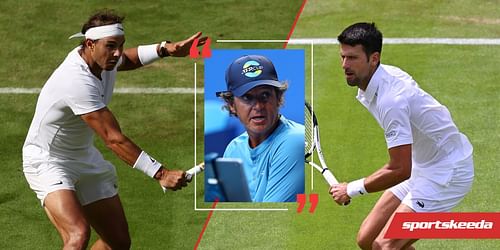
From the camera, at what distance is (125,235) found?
10.9 m

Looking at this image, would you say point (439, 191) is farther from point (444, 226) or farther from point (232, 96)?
point (232, 96)

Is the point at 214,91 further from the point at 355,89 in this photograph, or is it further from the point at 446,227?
the point at 355,89

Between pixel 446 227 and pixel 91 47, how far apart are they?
3609 mm

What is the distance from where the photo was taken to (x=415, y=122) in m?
10.3

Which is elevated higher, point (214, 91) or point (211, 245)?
point (214, 91)

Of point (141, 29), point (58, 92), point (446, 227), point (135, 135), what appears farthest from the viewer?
point (141, 29)

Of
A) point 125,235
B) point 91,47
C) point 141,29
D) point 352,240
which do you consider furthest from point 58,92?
point 141,29

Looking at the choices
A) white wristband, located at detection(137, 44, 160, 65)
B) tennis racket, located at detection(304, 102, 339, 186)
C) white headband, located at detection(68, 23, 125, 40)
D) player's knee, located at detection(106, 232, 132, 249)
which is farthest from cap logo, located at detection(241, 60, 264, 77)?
player's knee, located at detection(106, 232, 132, 249)

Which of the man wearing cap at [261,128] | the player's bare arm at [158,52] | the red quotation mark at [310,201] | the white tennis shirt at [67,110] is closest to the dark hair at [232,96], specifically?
the man wearing cap at [261,128]

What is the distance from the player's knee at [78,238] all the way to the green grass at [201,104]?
2.34 m

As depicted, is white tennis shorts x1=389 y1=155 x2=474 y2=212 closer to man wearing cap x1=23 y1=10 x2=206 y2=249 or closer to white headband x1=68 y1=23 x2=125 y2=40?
man wearing cap x1=23 y1=10 x2=206 y2=249

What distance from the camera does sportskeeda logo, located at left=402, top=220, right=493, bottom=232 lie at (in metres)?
10.4

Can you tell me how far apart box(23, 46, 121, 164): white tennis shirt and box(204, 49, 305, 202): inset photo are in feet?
4.98

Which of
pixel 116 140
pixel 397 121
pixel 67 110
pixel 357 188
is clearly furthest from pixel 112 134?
pixel 397 121
